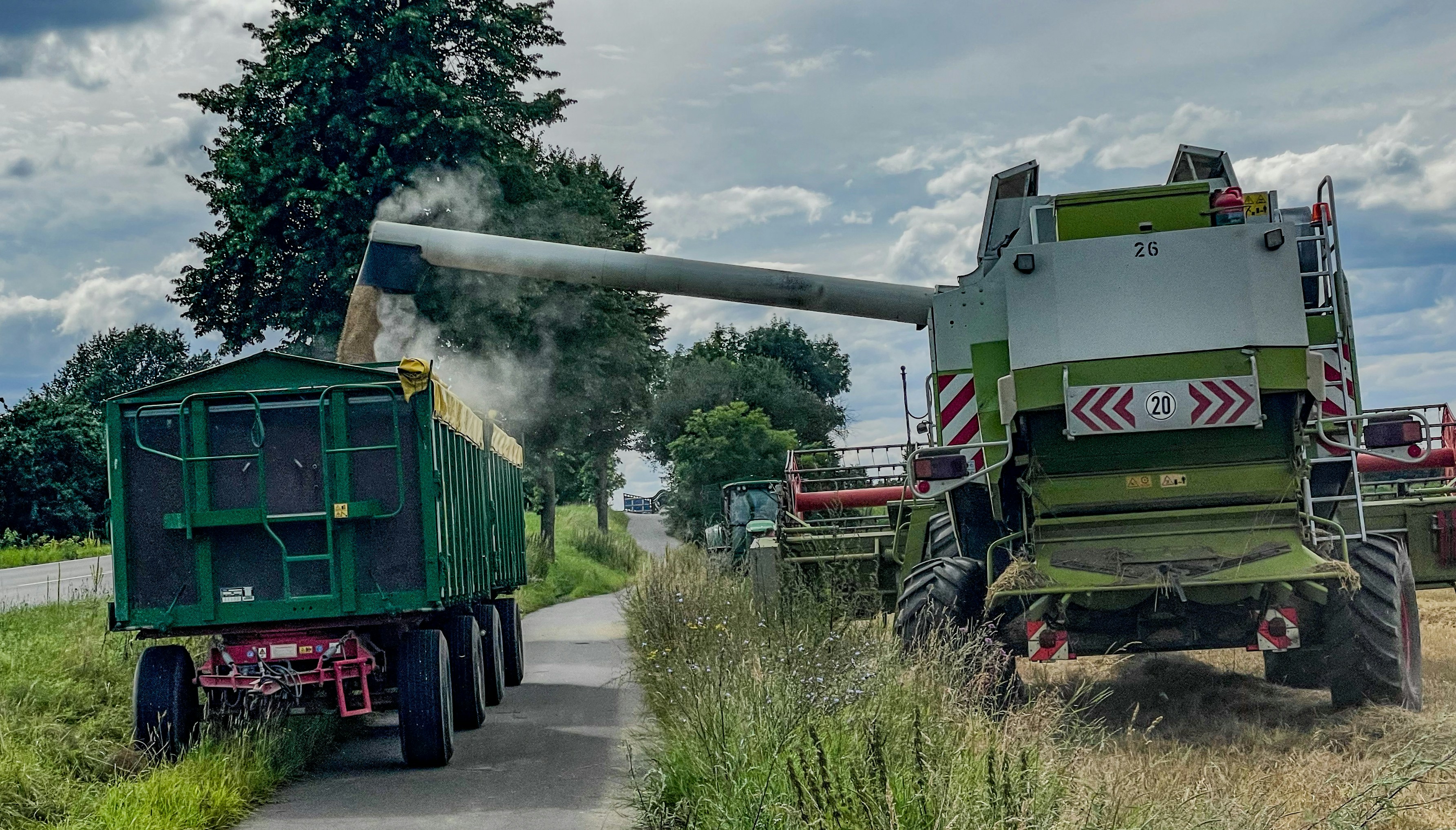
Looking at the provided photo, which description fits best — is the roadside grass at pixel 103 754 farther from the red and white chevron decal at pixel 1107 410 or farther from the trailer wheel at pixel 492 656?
the red and white chevron decal at pixel 1107 410

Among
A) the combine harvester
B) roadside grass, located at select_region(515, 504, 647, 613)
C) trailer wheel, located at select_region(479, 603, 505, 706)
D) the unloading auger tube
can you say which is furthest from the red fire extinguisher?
roadside grass, located at select_region(515, 504, 647, 613)

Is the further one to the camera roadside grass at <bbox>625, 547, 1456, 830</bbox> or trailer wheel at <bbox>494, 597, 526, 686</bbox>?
trailer wheel at <bbox>494, 597, 526, 686</bbox>

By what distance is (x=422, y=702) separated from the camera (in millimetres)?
10250

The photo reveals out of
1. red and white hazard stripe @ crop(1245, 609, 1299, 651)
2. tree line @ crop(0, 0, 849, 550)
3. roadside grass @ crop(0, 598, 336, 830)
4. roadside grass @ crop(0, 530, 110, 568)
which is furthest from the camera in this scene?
roadside grass @ crop(0, 530, 110, 568)

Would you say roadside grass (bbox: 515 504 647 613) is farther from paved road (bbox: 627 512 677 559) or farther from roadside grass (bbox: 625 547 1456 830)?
roadside grass (bbox: 625 547 1456 830)

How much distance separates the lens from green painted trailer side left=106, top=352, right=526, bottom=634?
9906 mm

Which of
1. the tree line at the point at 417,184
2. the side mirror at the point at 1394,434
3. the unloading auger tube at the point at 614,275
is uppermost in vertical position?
the tree line at the point at 417,184

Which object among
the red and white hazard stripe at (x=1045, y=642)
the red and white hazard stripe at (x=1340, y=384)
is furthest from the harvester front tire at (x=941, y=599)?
the red and white hazard stripe at (x=1340, y=384)

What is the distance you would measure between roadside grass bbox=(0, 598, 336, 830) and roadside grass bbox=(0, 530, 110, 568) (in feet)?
77.1

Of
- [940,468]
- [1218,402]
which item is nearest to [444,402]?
[940,468]

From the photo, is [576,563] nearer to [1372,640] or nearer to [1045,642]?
[1045,642]

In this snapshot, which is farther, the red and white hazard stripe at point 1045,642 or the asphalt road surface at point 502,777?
the red and white hazard stripe at point 1045,642

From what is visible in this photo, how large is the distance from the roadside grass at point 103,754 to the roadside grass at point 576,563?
44.5 ft

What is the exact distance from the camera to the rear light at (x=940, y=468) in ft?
32.8
